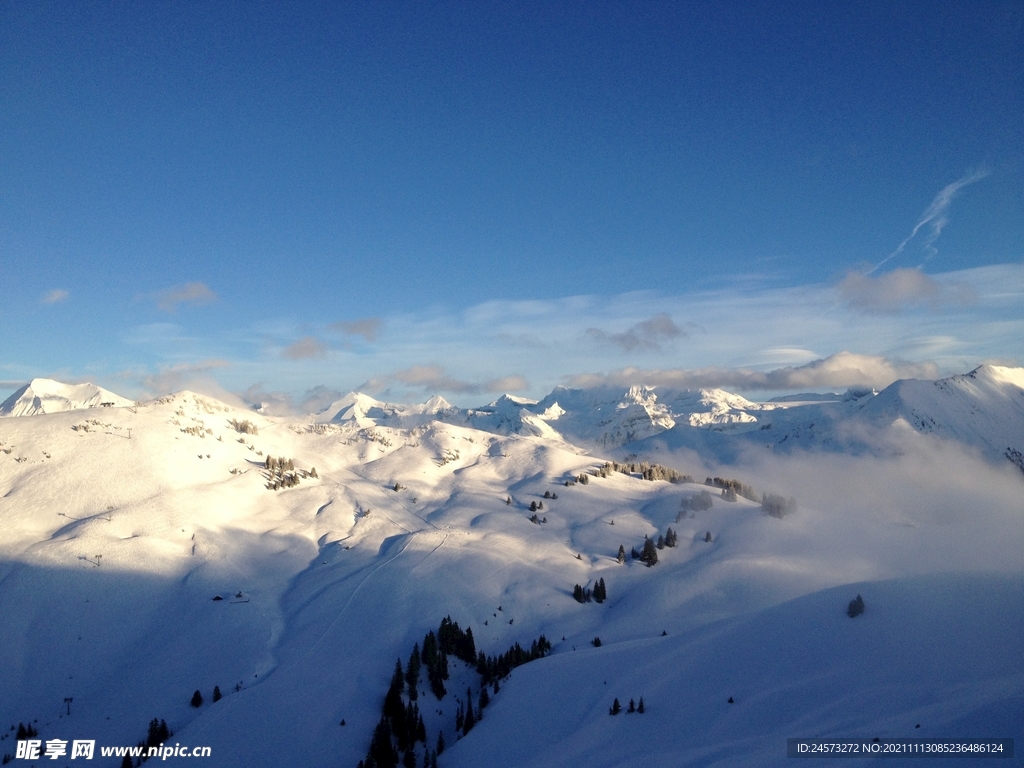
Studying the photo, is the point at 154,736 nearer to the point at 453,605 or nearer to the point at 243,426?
the point at 453,605

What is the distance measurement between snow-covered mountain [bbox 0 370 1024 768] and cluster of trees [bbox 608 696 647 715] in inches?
22.3

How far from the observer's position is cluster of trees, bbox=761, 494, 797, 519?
139 meters

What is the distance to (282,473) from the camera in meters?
150

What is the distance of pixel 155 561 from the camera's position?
94000mm

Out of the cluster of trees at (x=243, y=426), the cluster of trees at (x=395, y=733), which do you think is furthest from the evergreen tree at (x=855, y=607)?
the cluster of trees at (x=243, y=426)

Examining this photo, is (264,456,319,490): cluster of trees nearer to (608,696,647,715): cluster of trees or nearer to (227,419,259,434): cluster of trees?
(227,419,259,434): cluster of trees

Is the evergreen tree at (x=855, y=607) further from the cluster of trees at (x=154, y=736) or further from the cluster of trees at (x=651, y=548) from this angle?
the cluster of trees at (x=651, y=548)

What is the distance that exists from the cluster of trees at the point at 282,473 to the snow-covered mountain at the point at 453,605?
2.42 feet

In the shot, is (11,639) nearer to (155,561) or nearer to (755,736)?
(155,561)

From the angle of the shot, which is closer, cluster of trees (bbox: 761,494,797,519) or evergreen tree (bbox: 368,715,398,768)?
evergreen tree (bbox: 368,715,398,768)

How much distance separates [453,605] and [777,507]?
308ft

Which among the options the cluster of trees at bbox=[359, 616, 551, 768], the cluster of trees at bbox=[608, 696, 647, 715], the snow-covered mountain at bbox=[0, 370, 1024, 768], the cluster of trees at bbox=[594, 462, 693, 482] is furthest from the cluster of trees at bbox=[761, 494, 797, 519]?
→ the cluster of trees at bbox=[608, 696, 647, 715]

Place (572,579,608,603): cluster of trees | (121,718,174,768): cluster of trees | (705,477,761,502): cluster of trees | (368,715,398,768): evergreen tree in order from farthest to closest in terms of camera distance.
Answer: (705,477,761,502): cluster of trees < (572,579,608,603): cluster of trees < (121,718,174,768): cluster of trees < (368,715,398,768): evergreen tree

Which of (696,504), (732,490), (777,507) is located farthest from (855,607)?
(732,490)
